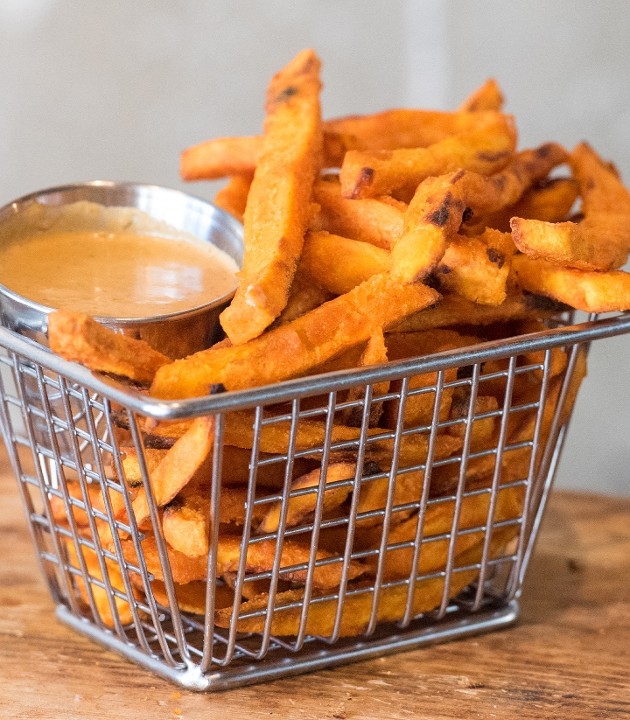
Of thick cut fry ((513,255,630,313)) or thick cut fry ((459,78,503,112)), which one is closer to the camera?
thick cut fry ((513,255,630,313))

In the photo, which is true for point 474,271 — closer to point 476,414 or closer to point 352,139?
point 476,414

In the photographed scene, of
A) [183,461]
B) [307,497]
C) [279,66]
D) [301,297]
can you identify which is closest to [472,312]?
[301,297]

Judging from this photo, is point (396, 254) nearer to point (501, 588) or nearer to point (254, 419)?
point (254, 419)

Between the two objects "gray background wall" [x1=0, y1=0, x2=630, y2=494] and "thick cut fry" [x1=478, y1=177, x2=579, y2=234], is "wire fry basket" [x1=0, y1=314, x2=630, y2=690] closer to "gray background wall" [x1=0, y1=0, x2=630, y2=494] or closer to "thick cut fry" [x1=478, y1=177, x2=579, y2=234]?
"thick cut fry" [x1=478, y1=177, x2=579, y2=234]

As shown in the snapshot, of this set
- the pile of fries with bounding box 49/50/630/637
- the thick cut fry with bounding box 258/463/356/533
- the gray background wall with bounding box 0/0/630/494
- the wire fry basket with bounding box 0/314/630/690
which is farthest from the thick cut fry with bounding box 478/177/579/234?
the gray background wall with bounding box 0/0/630/494

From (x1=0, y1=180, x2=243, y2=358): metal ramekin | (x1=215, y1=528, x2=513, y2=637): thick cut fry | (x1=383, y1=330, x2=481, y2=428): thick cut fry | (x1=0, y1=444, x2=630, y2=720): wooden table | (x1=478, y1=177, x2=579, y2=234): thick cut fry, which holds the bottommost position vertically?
(x1=0, y1=444, x2=630, y2=720): wooden table

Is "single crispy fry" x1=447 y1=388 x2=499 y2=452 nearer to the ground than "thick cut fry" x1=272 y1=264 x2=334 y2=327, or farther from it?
nearer to the ground
